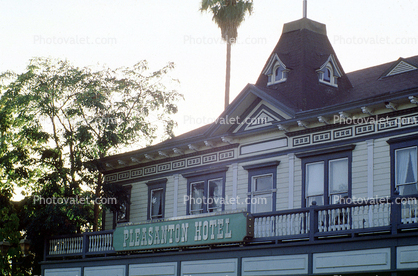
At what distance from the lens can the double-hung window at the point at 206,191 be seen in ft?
80.0

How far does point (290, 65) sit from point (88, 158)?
9905 millimetres

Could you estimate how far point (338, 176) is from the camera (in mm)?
20531

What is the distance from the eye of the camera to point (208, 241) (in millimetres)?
21203

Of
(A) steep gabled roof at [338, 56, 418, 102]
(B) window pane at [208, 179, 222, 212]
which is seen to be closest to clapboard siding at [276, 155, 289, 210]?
(B) window pane at [208, 179, 222, 212]

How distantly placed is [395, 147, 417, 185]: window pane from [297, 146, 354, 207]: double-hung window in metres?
1.65

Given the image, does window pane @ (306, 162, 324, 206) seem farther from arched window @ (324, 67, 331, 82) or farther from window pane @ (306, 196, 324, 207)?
arched window @ (324, 67, 331, 82)

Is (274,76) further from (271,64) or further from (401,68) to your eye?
(401,68)

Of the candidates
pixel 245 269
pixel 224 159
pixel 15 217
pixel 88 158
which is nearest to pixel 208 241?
pixel 245 269

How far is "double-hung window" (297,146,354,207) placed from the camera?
2030 centimetres

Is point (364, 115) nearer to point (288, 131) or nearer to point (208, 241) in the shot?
point (288, 131)

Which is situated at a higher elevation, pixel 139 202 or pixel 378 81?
pixel 378 81

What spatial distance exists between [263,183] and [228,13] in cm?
1363

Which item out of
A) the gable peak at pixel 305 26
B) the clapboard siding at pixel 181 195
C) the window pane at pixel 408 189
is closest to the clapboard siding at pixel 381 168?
the window pane at pixel 408 189

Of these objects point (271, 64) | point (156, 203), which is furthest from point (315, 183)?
point (156, 203)
